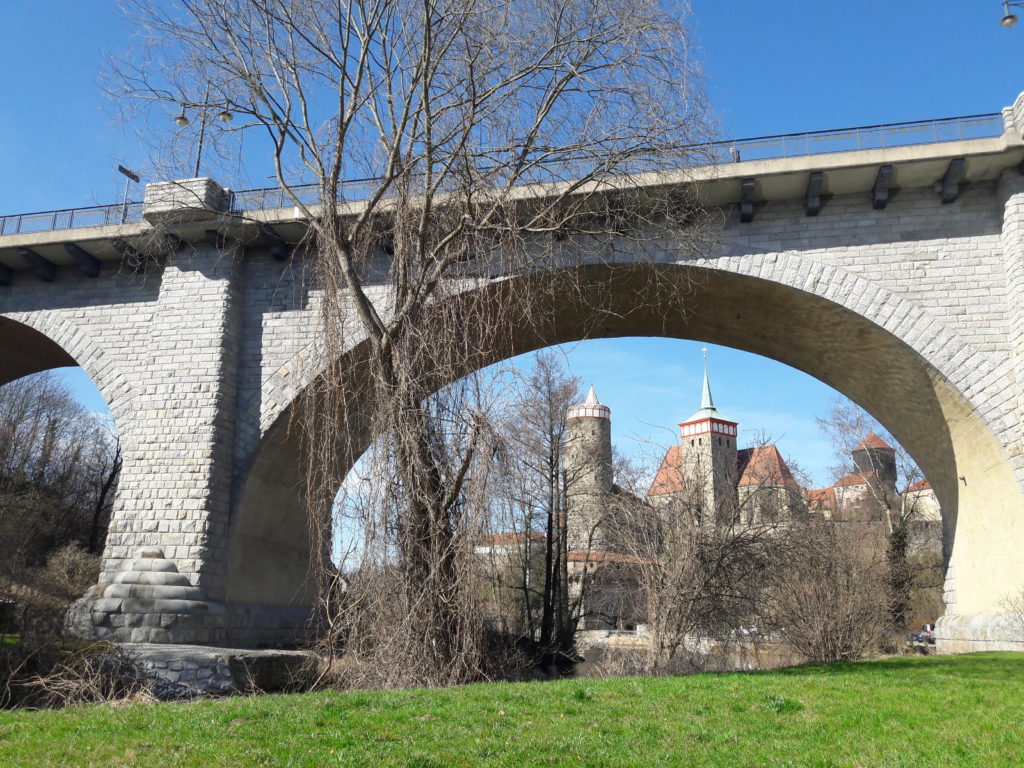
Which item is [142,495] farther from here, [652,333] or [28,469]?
[28,469]

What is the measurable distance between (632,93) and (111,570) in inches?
368

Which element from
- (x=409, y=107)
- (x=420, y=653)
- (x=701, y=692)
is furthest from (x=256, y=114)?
(x=701, y=692)

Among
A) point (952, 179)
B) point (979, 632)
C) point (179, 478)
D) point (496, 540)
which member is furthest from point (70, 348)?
point (979, 632)

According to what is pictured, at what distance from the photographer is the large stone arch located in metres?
10.9

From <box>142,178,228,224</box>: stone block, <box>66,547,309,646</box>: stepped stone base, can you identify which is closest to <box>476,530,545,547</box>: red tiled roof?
<box>66,547,309,646</box>: stepped stone base

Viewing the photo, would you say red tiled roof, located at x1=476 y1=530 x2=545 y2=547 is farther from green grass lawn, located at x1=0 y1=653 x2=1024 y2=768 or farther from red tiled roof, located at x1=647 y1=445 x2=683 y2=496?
red tiled roof, located at x1=647 y1=445 x2=683 y2=496

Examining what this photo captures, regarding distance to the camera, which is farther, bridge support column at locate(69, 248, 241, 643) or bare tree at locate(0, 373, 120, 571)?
bare tree at locate(0, 373, 120, 571)

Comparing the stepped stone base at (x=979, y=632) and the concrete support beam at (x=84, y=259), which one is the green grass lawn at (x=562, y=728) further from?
the concrete support beam at (x=84, y=259)

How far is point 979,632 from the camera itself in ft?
35.5

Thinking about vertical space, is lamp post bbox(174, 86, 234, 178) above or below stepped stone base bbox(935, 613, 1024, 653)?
above

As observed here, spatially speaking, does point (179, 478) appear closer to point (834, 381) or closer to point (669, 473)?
point (669, 473)

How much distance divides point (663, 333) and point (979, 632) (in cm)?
641

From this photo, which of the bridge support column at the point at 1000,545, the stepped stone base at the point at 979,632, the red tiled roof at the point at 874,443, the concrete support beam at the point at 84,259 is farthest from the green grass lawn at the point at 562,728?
the red tiled roof at the point at 874,443

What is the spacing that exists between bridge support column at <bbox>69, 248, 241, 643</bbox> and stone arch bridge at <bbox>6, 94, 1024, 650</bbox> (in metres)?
0.03
